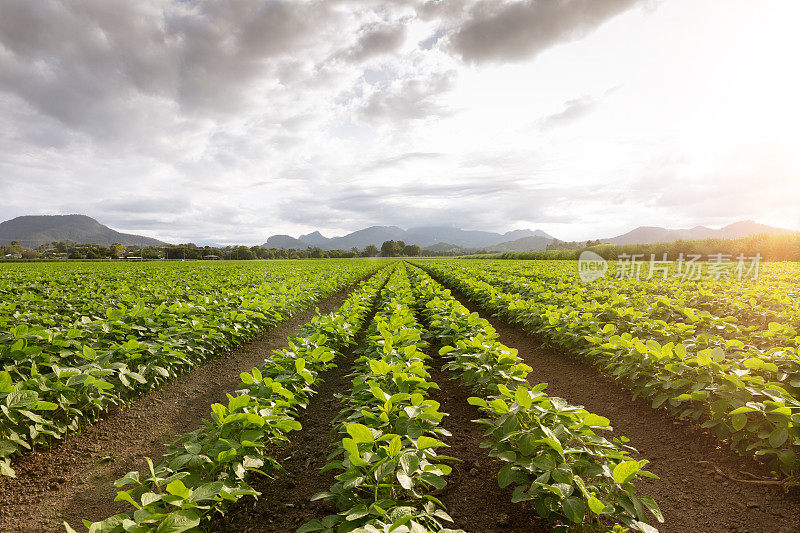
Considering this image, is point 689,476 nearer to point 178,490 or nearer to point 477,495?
point 477,495

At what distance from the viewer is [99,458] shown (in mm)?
3982

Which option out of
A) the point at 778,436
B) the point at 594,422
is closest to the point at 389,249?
the point at 778,436

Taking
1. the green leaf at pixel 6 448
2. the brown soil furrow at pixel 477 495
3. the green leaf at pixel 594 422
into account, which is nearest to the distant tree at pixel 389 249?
the brown soil furrow at pixel 477 495

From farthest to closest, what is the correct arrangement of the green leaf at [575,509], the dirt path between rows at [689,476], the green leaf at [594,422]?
1. the dirt path between rows at [689,476]
2. the green leaf at [594,422]
3. the green leaf at [575,509]

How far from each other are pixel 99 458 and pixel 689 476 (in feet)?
20.9

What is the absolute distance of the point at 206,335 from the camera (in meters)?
6.43

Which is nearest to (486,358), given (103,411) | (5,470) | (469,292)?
(5,470)

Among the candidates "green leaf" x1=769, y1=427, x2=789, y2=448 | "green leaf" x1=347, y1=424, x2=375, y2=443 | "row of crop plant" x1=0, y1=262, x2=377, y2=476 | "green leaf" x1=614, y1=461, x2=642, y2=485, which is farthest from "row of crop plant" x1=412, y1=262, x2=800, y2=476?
"row of crop plant" x1=0, y1=262, x2=377, y2=476

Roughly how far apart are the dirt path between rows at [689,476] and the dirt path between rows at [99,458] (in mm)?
5076

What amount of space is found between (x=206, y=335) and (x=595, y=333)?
7.22 metres

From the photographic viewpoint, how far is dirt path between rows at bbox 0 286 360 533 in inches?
124

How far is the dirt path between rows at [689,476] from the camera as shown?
2.90 metres

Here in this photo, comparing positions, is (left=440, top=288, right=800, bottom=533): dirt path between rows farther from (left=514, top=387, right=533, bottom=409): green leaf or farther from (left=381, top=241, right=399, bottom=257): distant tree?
(left=381, top=241, right=399, bottom=257): distant tree

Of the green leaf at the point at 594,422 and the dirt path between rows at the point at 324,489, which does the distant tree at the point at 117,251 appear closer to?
the dirt path between rows at the point at 324,489
